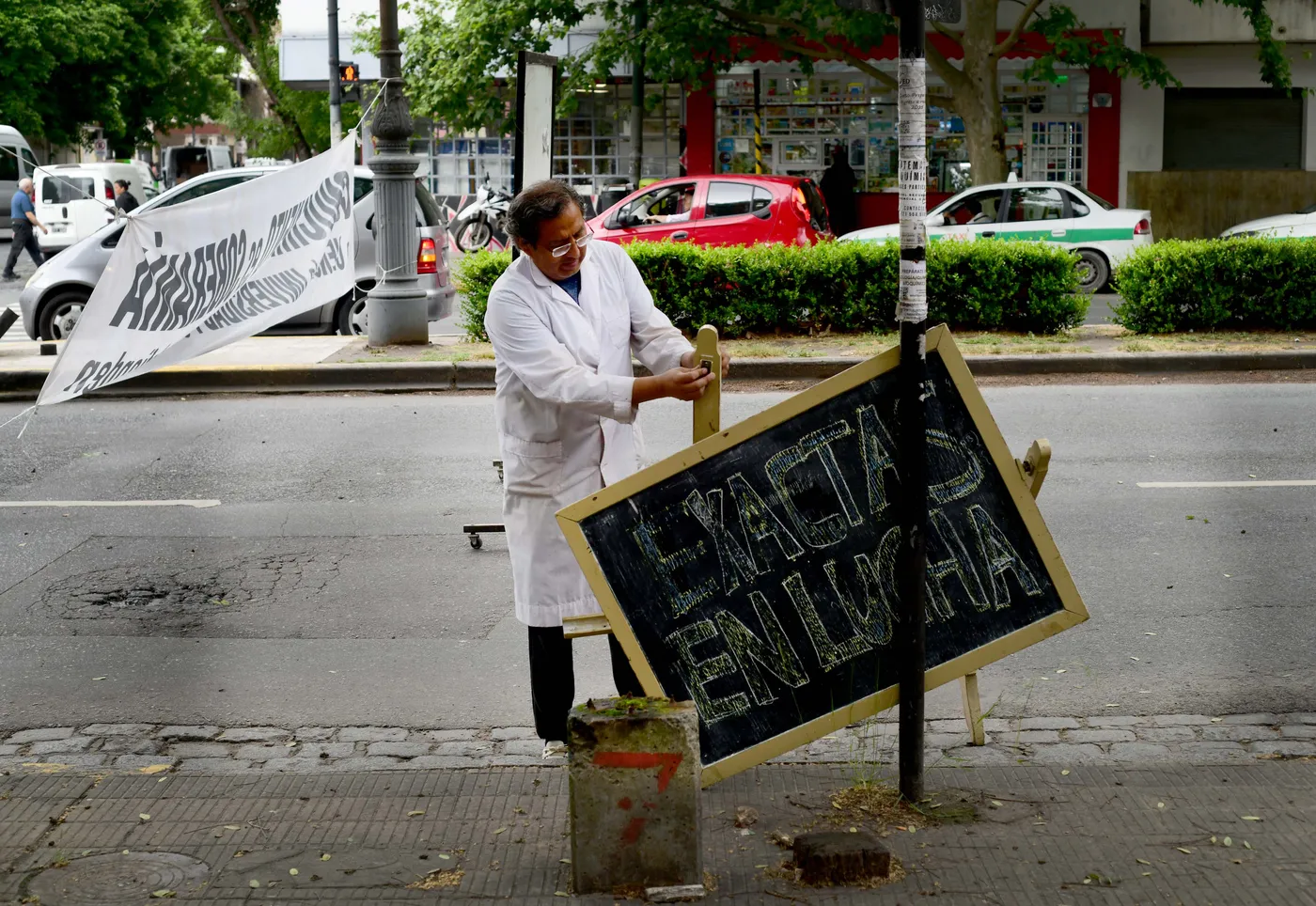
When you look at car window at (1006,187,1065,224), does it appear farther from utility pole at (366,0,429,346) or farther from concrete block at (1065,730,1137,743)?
concrete block at (1065,730,1137,743)

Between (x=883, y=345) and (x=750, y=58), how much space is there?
13.4 meters

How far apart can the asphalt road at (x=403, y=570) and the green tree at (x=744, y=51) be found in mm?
12266

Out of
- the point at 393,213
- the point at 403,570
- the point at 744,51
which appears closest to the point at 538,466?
the point at 403,570

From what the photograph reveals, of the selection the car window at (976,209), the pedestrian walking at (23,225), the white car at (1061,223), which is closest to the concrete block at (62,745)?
the white car at (1061,223)

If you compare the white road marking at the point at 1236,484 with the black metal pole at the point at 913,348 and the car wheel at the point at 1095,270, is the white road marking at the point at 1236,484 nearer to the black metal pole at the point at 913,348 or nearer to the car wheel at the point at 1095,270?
the black metal pole at the point at 913,348

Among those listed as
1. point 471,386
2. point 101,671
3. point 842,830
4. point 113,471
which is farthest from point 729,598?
point 471,386

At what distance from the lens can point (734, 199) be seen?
18359 mm

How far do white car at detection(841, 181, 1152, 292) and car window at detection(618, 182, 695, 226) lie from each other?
2.21m

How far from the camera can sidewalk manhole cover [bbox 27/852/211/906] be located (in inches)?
152

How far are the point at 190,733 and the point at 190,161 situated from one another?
4415 centimetres

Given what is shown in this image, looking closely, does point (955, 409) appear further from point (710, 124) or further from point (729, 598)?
point (710, 124)

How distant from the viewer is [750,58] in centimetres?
2531

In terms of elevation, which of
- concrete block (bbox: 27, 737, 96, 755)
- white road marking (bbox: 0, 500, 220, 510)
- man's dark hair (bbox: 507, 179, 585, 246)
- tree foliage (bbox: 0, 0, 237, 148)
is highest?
tree foliage (bbox: 0, 0, 237, 148)

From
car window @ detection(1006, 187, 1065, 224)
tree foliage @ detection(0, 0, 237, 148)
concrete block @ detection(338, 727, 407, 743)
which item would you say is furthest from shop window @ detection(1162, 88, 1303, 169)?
tree foliage @ detection(0, 0, 237, 148)
